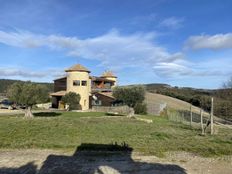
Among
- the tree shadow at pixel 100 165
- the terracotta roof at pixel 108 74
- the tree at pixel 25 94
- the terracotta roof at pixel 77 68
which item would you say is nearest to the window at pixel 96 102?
the terracotta roof at pixel 77 68

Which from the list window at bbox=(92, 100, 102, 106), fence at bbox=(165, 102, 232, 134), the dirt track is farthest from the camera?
window at bbox=(92, 100, 102, 106)

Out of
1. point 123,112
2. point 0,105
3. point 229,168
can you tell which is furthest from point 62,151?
point 0,105

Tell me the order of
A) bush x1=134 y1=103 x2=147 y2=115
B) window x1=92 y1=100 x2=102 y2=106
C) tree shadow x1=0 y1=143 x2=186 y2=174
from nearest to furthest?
tree shadow x1=0 y1=143 x2=186 y2=174
bush x1=134 y1=103 x2=147 y2=115
window x1=92 y1=100 x2=102 y2=106

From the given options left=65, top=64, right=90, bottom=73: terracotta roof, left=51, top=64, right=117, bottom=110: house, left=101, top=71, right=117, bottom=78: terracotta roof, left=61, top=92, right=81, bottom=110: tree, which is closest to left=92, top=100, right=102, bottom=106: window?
left=51, top=64, right=117, bottom=110: house

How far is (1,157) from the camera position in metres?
12.2

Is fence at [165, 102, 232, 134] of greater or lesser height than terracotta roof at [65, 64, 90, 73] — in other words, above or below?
below

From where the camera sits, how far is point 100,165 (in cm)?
1112

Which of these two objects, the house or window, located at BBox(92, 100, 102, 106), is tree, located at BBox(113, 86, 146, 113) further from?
window, located at BBox(92, 100, 102, 106)

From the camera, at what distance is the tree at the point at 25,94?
118ft

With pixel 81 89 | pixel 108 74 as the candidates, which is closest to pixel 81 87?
pixel 81 89

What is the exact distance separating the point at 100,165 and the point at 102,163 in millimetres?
302

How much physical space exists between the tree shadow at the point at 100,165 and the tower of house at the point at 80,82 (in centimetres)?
4801

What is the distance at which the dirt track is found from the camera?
10.5m

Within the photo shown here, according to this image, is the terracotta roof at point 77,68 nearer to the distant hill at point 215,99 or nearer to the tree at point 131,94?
the distant hill at point 215,99
